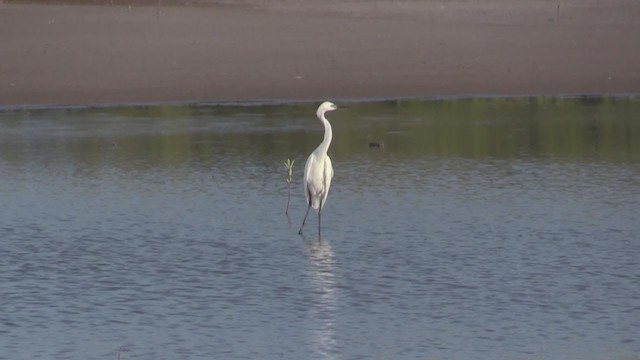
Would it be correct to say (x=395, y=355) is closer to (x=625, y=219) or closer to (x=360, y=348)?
A: (x=360, y=348)

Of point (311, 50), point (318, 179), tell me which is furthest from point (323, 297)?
point (311, 50)

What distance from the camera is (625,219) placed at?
13.0 metres

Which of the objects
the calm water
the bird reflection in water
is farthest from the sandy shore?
the bird reflection in water

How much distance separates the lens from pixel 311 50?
76.0 feet

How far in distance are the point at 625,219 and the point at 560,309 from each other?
11.9 ft

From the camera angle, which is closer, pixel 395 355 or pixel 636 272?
pixel 395 355

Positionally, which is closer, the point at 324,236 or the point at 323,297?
the point at 323,297

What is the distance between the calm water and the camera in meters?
8.93

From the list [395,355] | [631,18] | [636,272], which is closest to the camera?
[395,355]

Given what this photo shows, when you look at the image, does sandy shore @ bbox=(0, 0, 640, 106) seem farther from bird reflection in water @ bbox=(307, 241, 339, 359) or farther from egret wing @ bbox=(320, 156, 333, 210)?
bird reflection in water @ bbox=(307, 241, 339, 359)

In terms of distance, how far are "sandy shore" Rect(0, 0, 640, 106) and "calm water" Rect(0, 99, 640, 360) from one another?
55.4 inches

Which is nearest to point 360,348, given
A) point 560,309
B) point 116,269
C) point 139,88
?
point 560,309

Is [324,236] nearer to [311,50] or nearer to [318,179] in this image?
[318,179]

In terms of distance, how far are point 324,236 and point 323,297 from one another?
2510 mm
